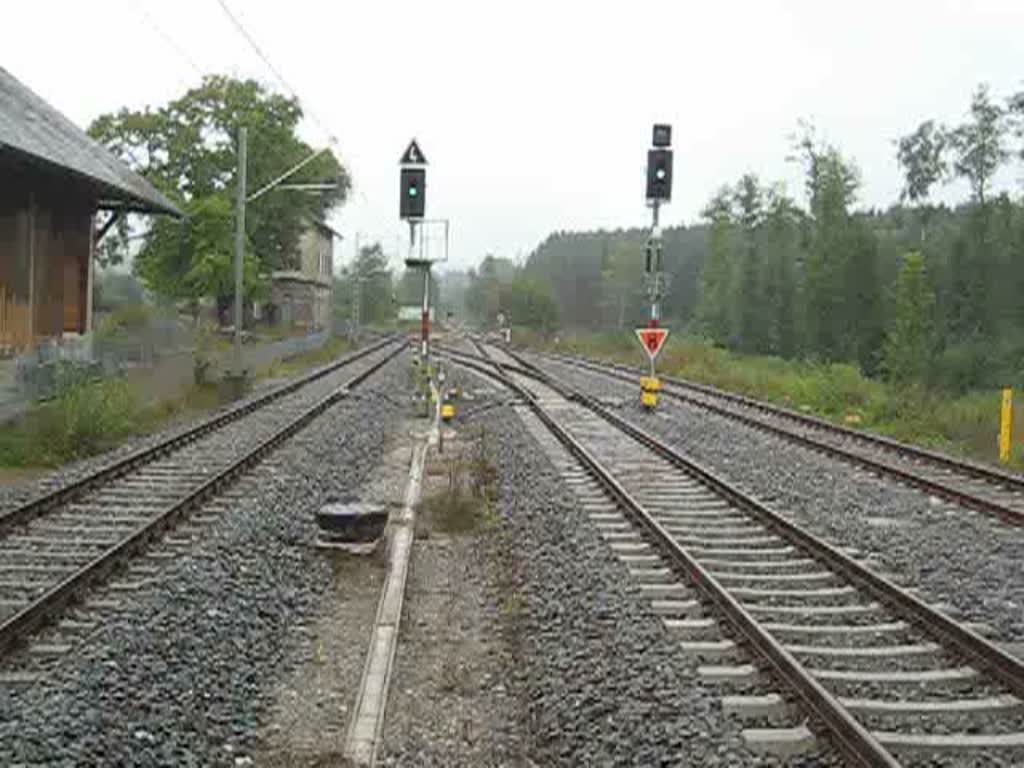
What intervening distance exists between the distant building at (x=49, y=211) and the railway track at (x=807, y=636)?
1212 centimetres

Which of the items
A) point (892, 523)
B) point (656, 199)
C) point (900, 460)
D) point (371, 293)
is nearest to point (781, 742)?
point (892, 523)

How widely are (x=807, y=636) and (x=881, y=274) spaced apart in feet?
199

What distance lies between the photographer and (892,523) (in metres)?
11.4

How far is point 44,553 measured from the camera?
9.33 m

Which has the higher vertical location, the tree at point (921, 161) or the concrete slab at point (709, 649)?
the tree at point (921, 161)

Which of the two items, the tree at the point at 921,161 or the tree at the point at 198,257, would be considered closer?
the tree at the point at 198,257

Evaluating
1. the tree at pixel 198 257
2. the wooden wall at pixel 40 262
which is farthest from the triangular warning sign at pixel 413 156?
the tree at pixel 198 257

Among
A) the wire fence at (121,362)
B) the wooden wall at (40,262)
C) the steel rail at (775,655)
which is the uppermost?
the wooden wall at (40,262)

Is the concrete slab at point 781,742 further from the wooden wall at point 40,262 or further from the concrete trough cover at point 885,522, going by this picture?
the wooden wall at point 40,262

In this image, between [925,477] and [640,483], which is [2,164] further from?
[925,477]

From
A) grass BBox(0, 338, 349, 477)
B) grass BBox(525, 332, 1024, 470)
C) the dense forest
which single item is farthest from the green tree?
grass BBox(0, 338, 349, 477)

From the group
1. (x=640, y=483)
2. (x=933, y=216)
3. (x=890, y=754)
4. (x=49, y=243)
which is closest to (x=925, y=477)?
(x=640, y=483)

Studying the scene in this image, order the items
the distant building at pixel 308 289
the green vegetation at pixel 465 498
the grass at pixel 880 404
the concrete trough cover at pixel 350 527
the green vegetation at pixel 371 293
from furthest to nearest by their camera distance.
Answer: the green vegetation at pixel 371 293, the distant building at pixel 308 289, the grass at pixel 880 404, the green vegetation at pixel 465 498, the concrete trough cover at pixel 350 527

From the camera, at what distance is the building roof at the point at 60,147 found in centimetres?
1767
